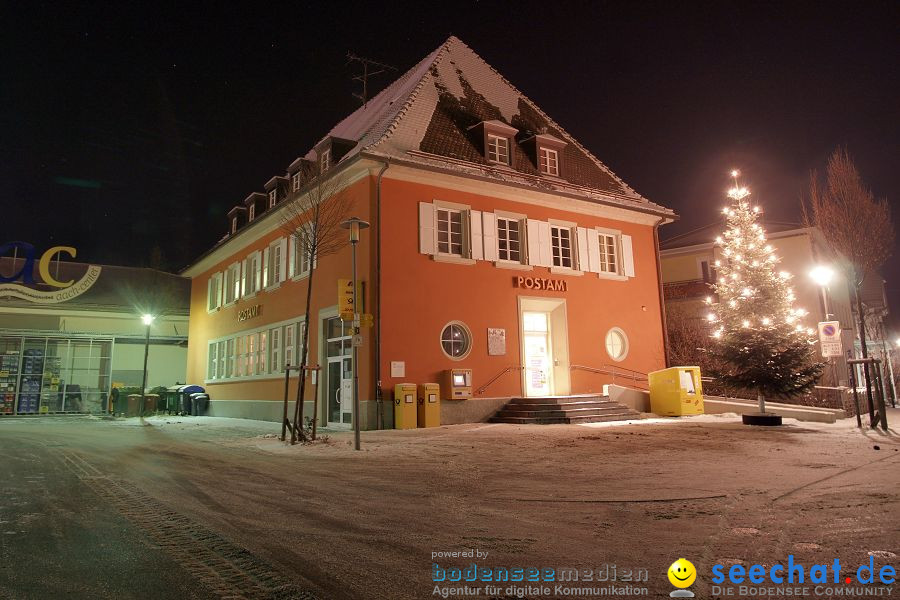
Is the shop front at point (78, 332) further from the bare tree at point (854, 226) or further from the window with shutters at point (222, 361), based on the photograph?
the bare tree at point (854, 226)

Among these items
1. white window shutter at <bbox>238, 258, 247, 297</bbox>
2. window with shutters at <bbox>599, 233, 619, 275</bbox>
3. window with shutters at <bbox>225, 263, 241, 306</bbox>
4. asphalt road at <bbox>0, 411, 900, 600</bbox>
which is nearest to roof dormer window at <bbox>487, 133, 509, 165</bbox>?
window with shutters at <bbox>599, 233, 619, 275</bbox>

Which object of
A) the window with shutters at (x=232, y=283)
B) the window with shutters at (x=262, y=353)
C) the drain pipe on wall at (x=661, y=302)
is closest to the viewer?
the drain pipe on wall at (x=661, y=302)

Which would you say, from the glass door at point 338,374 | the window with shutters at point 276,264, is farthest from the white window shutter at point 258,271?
the glass door at point 338,374

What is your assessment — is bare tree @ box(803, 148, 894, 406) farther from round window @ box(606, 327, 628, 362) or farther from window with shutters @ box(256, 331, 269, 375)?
window with shutters @ box(256, 331, 269, 375)

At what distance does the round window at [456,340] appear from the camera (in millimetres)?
17172

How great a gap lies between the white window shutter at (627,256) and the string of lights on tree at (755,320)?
357 cm

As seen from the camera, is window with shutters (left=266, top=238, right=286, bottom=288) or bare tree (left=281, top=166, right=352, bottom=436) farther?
window with shutters (left=266, top=238, right=286, bottom=288)

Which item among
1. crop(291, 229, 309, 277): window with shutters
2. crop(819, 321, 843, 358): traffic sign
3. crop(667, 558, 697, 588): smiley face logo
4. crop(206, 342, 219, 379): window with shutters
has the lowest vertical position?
crop(667, 558, 697, 588): smiley face logo

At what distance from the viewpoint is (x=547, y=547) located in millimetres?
4648

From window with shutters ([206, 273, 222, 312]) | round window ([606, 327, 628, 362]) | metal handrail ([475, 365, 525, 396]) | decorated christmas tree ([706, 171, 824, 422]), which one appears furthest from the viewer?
window with shutters ([206, 273, 222, 312])

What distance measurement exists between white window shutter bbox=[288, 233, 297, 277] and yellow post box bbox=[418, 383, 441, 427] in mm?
7234

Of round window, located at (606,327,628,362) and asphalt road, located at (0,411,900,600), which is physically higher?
round window, located at (606,327,628,362)

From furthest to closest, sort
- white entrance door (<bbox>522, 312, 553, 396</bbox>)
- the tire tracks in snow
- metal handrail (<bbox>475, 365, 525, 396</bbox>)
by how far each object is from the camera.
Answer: white entrance door (<bbox>522, 312, 553, 396</bbox>)
metal handrail (<bbox>475, 365, 525, 396</bbox>)
the tire tracks in snow

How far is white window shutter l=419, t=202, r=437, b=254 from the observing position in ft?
56.2
